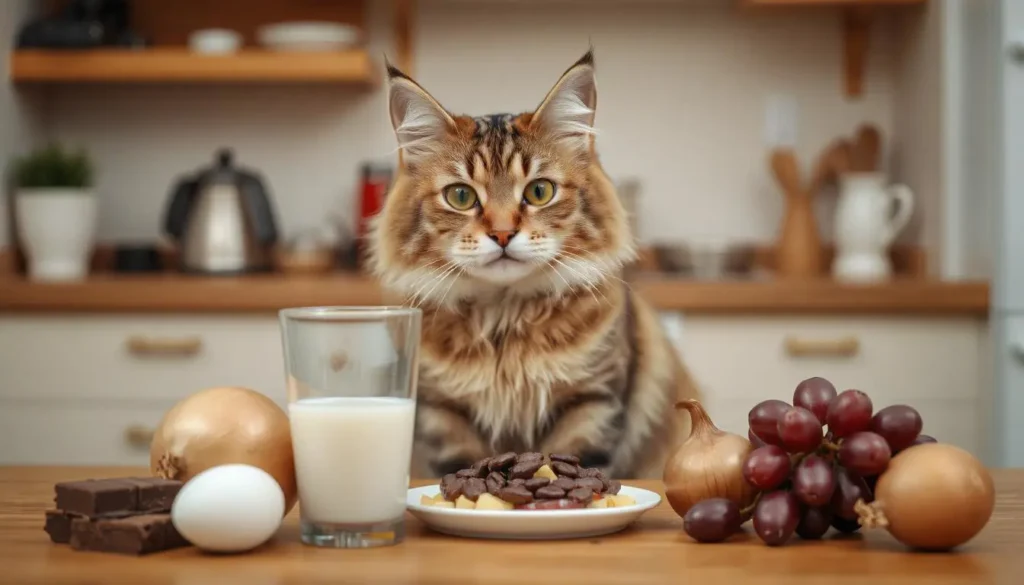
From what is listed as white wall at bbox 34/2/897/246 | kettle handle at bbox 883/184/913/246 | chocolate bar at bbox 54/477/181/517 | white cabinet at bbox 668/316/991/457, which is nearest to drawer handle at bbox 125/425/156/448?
white wall at bbox 34/2/897/246

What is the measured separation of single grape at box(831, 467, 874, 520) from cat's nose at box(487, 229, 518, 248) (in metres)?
0.49

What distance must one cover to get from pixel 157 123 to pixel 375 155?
586 mm

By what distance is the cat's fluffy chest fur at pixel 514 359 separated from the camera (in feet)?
4.58

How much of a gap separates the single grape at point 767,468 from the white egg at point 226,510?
339mm

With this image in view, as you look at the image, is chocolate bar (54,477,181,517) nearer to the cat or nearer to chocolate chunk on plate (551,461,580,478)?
chocolate chunk on plate (551,461,580,478)

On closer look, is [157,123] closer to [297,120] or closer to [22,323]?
[297,120]

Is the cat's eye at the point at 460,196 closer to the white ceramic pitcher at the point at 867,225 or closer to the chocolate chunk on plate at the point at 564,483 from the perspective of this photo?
the chocolate chunk on plate at the point at 564,483

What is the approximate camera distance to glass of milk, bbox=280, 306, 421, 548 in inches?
34.2

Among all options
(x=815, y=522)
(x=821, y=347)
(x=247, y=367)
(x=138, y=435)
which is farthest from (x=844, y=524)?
(x=138, y=435)

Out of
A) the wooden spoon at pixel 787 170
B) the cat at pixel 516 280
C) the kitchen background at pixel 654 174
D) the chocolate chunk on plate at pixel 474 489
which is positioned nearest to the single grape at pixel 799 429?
the chocolate chunk on plate at pixel 474 489

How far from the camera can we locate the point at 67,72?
3033 millimetres

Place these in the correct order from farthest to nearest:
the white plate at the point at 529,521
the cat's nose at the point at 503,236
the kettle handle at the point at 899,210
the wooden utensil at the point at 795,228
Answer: the wooden utensil at the point at 795,228
the kettle handle at the point at 899,210
the cat's nose at the point at 503,236
the white plate at the point at 529,521

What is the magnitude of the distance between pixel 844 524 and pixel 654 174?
7.82 ft

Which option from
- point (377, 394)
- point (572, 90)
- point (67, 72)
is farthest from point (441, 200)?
point (67, 72)
